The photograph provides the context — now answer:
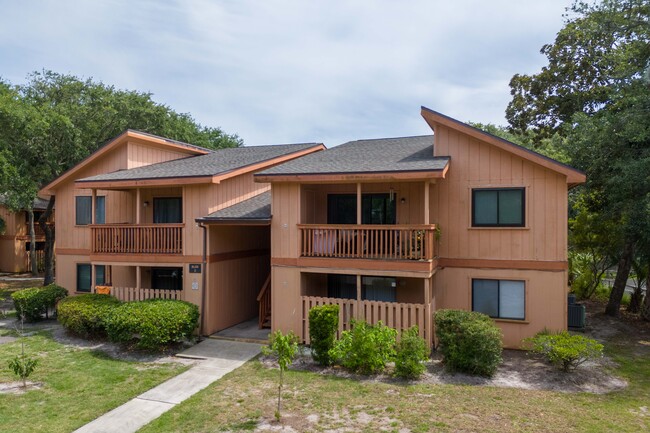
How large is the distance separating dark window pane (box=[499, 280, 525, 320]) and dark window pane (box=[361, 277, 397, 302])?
3.06 meters

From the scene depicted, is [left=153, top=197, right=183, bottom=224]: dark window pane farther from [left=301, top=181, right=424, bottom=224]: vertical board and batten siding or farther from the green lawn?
the green lawn

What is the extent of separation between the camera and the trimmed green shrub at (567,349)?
965cm

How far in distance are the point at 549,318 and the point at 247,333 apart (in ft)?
29.1

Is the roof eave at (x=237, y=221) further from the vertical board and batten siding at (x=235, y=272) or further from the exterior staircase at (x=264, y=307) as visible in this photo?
the exterior staircase at (x=264, y=307)

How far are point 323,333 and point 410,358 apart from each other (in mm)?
2184

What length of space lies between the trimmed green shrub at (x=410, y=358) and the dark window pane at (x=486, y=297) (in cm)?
327

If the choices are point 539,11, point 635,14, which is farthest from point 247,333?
point 635,14

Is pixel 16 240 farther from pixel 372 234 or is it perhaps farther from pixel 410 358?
pixel 410 358

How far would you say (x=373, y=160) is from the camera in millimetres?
13109

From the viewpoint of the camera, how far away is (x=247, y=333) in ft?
45.4

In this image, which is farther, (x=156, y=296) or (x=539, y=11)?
(x=156, y=296)

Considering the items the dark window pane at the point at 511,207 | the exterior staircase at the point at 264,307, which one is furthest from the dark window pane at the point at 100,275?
the dark window pane at the point at 511,207

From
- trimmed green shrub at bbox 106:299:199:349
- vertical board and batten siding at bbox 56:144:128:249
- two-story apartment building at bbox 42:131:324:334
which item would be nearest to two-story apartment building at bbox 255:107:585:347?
two-story apartment building at bbox 42:131:324:334

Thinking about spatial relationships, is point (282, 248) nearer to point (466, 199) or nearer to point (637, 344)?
point (466, 199)
